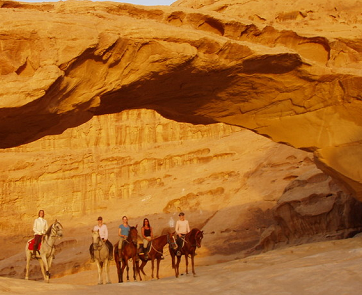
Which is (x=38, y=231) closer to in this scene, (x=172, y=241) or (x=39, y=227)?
(x=39, y=227)

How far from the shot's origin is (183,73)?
13.1 m

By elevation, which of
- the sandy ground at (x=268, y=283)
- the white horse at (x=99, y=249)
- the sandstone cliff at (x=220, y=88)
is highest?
the sandstone cliff at (x=220, y=88)

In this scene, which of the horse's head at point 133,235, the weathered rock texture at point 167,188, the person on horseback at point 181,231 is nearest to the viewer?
the person on horseback at point 181,231

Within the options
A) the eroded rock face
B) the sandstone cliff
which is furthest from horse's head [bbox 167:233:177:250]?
the eroded rock face

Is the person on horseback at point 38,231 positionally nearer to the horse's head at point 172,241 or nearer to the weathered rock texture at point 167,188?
the horse's head at point 172,241

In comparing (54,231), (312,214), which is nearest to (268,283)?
(54,231)

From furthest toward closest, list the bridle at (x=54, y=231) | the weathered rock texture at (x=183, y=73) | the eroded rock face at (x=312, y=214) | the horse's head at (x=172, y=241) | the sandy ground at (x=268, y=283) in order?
the eroded rock face at (x=312, y=214) → the horse's head at (x=172, y=241) → the bridle at (x=54, y=231) → the weathered rock texture at (x=183, y=73) → the sandy ground at (x=268, y=283)

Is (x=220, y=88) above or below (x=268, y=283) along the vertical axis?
above

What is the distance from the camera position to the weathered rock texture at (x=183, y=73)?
10.9m

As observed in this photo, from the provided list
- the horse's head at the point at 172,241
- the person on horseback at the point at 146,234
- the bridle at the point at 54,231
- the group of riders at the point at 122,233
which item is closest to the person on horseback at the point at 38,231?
the group of riders at the point at 122,233

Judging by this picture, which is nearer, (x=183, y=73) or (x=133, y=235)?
(x=183, y=73)

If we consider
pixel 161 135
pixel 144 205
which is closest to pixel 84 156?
pixel 161 135

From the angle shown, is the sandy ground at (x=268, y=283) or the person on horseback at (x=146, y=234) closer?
the sandy ground at (x=268, y=283)

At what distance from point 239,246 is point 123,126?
61.7 feet
